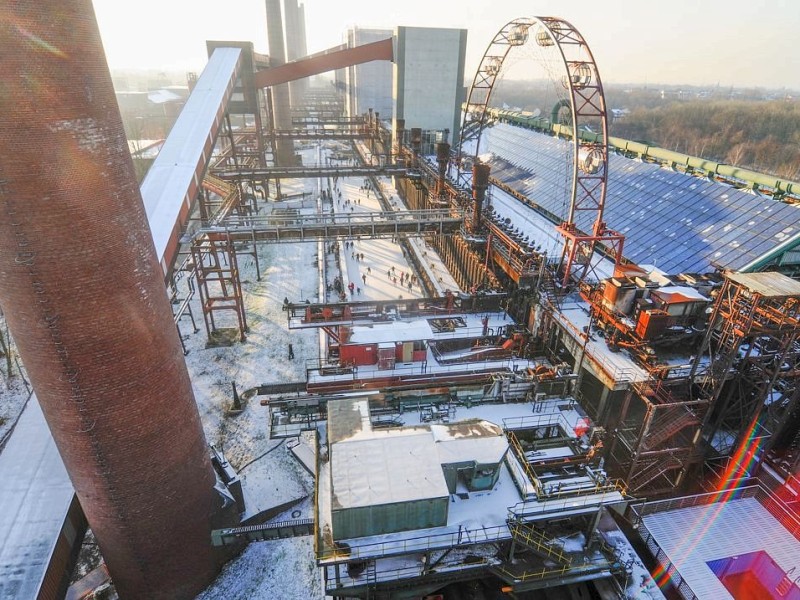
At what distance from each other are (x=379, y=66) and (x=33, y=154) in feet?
285

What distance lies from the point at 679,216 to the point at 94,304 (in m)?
32.4

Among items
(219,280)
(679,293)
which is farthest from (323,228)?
(679,293)

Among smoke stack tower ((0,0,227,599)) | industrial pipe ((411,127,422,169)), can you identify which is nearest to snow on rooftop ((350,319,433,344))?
smoke stack tower ((0,0,227,599))

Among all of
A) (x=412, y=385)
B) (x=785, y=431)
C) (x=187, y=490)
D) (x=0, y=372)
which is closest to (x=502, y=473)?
(x=412, y=385)

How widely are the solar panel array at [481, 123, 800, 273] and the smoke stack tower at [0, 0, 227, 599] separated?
27002mm

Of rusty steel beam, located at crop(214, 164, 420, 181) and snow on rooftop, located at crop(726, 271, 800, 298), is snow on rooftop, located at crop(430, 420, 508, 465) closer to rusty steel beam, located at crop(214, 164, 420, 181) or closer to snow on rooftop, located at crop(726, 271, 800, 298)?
snow on rooftop, located at crop(726, 271, 800, 298)

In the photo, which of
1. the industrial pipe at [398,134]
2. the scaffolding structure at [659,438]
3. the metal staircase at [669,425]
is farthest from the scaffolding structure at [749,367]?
the industrial pipe at [398,134]

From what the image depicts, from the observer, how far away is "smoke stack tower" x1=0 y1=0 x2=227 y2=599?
8867 millimetres

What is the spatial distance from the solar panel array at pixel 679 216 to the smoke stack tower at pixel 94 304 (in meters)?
27.0

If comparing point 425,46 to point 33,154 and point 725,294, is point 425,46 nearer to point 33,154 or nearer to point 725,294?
point 725,294

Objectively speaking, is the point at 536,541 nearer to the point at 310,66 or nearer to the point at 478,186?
the point at 478,186

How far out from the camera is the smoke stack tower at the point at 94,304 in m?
8.87

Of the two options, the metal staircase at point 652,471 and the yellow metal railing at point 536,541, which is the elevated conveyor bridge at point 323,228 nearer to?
the metal staircase at point 652,471

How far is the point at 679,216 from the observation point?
29.8 metres
